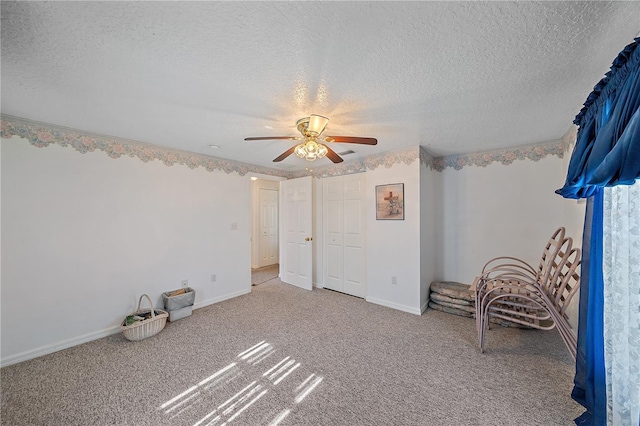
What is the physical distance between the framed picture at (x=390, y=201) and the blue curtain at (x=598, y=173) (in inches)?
65.6

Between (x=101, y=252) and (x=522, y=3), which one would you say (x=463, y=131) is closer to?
(x=522, y=3)

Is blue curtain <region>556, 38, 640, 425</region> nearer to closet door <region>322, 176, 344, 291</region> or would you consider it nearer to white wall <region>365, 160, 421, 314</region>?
white wall <region>365, 160, 421, 314</region>

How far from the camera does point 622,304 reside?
116 centimetres

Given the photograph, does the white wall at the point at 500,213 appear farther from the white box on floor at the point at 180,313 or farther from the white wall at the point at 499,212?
the white box on floor at the point at 180,313

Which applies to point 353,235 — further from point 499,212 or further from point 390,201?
point 499,212

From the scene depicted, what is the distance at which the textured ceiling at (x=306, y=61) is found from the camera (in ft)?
3.39

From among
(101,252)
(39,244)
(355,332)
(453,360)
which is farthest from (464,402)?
(39,244)

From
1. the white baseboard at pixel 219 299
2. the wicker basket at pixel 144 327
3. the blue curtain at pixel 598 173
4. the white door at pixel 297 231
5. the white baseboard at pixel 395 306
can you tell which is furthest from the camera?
the white door at pixel 297 231

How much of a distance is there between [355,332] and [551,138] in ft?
10.5

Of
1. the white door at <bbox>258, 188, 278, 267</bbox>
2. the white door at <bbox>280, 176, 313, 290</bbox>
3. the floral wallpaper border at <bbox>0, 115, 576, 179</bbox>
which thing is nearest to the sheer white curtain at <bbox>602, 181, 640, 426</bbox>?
the floral wallpaper border at <bbox>0, 115, 576, 179</bbox>

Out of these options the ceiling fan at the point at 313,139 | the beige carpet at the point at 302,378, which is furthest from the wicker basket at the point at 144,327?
the ceiling fan at the point at 313,139

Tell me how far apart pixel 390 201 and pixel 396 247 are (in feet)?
2.16

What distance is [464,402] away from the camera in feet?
5.37

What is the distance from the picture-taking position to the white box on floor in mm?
2869
